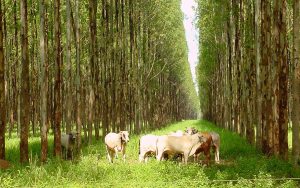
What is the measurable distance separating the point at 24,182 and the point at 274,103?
10.4m

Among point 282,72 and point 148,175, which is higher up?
point 282,72

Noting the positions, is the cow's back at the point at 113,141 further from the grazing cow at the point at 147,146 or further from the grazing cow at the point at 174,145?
the grazing cow at the point at 174,145

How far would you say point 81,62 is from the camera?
40594 mm

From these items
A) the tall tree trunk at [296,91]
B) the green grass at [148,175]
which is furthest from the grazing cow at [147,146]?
the tall tree trunk at [296,91]

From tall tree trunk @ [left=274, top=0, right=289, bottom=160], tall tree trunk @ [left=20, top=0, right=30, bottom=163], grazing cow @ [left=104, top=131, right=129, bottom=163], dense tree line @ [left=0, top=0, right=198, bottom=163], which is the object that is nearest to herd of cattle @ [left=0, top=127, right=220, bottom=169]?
grazing cow @ [left=104, top=131, right=129, bottom=163]

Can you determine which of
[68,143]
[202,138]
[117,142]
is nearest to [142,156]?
[117,142]

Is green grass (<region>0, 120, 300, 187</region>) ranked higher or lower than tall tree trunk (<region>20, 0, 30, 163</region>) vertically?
lower

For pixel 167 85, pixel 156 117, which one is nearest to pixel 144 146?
pixel 156 117

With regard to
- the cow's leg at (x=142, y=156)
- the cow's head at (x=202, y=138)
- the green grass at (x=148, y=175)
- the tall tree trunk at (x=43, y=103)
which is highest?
the tall tree trunk at (x=43, y=103)

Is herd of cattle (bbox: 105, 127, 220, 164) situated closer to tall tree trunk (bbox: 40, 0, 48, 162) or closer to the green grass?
the green grass

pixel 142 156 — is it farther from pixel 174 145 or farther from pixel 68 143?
pixel 68 143

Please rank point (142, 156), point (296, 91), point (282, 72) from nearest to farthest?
point (296, 91) → point (282, 72) → point (142, 156)

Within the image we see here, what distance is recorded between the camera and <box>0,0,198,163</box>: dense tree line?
17016 millimetres

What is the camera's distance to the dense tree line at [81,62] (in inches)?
670
